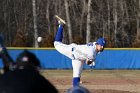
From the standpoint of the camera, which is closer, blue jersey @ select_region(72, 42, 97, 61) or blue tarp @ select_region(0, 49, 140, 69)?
blue jersey @ select_region(72, 42, 97, 61)

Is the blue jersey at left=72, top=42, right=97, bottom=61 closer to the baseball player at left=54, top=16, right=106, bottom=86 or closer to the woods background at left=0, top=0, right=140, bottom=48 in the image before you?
the baseball player at left=54, top=16, right=106, bottom=86

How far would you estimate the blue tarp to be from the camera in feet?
95.0

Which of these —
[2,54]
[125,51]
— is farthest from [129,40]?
[2,54]


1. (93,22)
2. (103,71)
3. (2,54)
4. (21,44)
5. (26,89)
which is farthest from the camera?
(93,22)

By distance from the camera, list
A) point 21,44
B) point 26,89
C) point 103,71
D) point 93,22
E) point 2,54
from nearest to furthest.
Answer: point 26,89 → point 2,54 → point 103,71 → point 21,44 → point 93,22

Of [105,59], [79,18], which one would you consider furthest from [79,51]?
[79,18]

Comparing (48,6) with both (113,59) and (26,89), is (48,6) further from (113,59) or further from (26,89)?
(26,89)

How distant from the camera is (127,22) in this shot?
2025 inches

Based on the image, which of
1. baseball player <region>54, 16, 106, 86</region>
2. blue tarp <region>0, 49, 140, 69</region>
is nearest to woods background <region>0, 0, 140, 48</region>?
blue tarp <region>0, 49, 140, 69</region>

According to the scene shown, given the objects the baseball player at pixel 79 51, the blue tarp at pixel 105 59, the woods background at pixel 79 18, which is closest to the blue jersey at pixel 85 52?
the baseball player at pixel 79 51

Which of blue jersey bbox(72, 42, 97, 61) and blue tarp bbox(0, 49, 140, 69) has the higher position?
blue jersey bbox(72, 42, 97, 61)

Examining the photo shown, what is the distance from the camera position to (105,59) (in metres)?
29.5

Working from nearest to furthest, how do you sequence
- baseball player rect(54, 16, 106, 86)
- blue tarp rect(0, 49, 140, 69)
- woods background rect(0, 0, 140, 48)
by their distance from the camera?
baseball player rect(54, 16, 106, 86) → blue tarp rect(0, 49, 140, 69) → woods background rect(0, 0, 140, 48)

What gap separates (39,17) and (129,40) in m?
9.62
